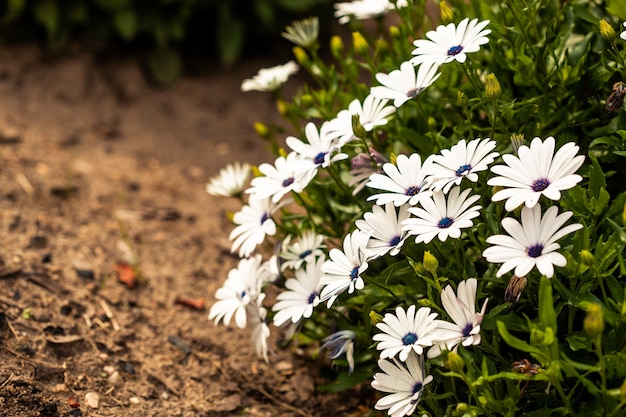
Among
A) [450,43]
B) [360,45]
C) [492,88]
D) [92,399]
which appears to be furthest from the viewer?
[360,45]

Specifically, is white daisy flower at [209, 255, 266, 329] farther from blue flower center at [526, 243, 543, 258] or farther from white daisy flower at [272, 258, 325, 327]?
blue flower center at [526, 243, 543, 258]

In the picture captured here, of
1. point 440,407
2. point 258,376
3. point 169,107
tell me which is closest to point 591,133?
point 440,407

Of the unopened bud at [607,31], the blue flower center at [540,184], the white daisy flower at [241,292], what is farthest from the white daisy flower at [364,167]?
the unopened bud at [607,31]

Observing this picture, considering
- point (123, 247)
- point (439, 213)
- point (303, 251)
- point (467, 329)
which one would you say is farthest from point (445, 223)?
point (123, 247)

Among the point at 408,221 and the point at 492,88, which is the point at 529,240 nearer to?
the point at 408,221

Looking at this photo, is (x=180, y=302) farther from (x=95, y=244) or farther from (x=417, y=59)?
(x=417, y=59)

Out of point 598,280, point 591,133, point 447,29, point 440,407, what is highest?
point 447,29

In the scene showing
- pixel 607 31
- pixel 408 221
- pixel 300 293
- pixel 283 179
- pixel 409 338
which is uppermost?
pixel 607 31
